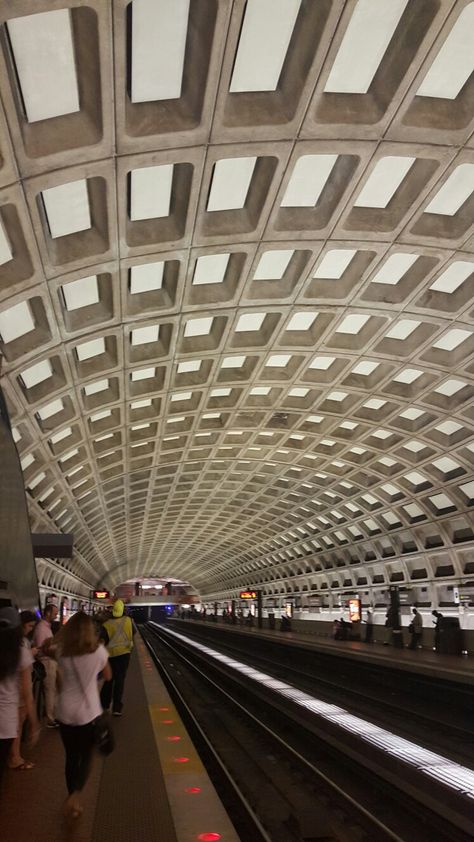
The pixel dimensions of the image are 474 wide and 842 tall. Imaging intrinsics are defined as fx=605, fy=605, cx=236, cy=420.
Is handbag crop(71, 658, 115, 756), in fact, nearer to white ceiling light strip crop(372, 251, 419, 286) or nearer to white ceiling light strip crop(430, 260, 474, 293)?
white ceiling light strip crop(372, 251, 419, 286)

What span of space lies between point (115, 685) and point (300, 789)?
3.16m

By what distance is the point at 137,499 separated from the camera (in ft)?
103

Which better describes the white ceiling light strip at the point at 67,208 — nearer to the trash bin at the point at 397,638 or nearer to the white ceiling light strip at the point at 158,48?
the white ceiling light strip at the point at 158,48

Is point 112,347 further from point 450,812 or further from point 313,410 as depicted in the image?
point 450,812

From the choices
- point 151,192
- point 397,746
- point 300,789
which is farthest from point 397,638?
point 151,192

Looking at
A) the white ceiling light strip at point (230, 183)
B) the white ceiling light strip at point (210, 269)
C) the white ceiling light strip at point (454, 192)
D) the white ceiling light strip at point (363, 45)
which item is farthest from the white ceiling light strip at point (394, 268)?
the white ceiling light strip at point (363, 45)

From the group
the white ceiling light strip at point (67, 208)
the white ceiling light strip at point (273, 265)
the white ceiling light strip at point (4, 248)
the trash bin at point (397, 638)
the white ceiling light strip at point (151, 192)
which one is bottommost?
the trash bin at point (397, 638)

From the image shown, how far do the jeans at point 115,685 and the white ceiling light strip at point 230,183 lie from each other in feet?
25.9

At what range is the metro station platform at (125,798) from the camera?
4.47 m

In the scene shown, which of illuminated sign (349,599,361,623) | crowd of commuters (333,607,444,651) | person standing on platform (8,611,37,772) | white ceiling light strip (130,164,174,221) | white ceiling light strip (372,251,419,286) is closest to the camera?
person standing on platform (8,611,37,772)

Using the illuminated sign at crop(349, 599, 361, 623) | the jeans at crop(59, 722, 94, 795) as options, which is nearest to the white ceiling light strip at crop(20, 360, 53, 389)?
the jeans at crop(59, 722, 94, 795)

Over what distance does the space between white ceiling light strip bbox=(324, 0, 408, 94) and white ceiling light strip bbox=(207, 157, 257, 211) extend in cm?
205

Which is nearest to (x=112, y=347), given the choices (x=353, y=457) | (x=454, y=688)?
(x=454, y=688)

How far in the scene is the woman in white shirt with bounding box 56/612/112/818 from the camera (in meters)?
4.41
